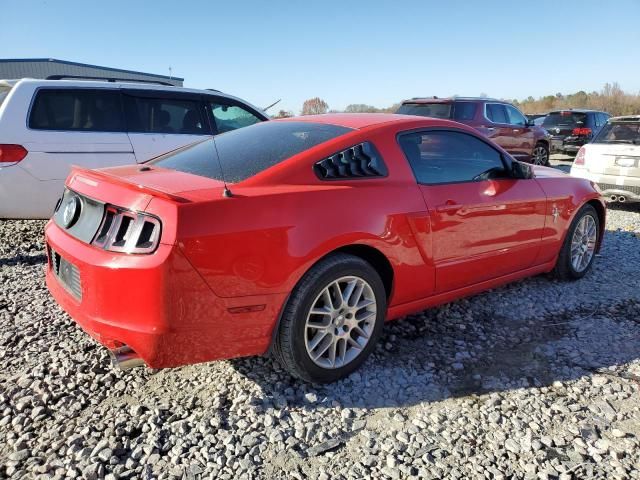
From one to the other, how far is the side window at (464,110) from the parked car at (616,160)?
2.33 m

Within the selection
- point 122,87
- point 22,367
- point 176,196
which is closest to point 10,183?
point 122,87

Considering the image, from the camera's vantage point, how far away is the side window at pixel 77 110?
16.6ft

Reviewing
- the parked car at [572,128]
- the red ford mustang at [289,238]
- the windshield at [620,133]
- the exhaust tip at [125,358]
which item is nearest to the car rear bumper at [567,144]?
the parked car at [572,128]

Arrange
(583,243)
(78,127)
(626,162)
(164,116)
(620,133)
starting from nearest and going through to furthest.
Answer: (583,243), (78,127), (164,116), (626,162), (620,133)

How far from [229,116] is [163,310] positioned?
473 centimetres

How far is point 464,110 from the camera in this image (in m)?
9.67

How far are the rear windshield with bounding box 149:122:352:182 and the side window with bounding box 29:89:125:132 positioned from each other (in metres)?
2.52

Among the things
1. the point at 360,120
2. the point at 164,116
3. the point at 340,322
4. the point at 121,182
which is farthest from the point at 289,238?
the point at 164,116

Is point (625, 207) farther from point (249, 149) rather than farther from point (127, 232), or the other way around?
point (127, 232)

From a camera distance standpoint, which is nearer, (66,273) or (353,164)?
(66,273)

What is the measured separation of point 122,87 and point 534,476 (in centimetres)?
546

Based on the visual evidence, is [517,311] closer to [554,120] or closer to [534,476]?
[534,476]

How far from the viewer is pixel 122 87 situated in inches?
223

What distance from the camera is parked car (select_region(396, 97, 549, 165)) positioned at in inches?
374
